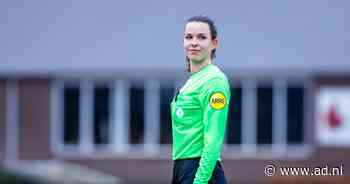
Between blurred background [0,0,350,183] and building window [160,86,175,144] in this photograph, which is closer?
blurred background [0,0,350,183]

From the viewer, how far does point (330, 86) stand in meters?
30.4

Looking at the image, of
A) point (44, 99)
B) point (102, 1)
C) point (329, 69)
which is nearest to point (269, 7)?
point (329, 69)

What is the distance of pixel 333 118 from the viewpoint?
30.4 m

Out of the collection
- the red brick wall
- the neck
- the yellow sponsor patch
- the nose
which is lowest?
the red brick wall

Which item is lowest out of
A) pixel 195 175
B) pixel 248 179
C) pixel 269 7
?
pixel 248 179

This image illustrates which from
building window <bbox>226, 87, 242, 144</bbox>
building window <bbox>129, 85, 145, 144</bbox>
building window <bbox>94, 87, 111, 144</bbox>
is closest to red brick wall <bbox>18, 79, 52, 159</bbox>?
building window <bbox>94, 87, 111, 144</bbox>

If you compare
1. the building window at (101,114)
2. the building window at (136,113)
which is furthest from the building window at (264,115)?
the building window at (101,114)

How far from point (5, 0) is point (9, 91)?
2.90 m

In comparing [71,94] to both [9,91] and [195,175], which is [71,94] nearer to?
[9,91]

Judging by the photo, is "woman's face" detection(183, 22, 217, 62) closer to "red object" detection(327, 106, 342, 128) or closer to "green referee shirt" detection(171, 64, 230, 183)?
"green referee shirt" detection(171, 64, 230, 183)

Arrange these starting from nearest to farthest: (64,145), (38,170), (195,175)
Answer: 1. (195,175)
2. (38,170)
3. (64,145)

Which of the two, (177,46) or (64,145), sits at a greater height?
(177,46)

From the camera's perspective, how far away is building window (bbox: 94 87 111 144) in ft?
101

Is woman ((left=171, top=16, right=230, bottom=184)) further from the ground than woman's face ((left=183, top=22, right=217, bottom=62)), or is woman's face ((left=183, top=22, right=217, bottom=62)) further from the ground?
woman's face ((left=183, top=22, right=217, bottom=62))
